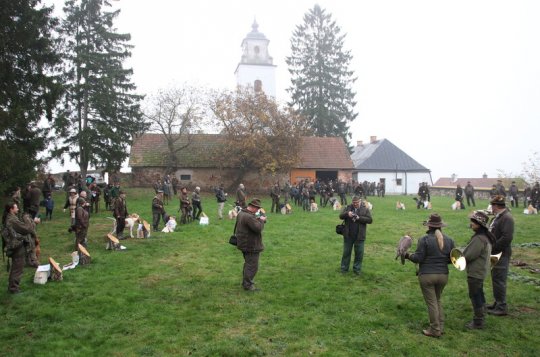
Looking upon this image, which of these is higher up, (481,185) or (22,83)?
(22,83)

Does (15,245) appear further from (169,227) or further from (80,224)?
(169,227)

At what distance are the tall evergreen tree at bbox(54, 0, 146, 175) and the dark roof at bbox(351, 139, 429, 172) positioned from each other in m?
27.4

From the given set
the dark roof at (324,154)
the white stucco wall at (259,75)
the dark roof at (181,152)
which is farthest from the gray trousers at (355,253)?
the white stucco wall at (259,75)

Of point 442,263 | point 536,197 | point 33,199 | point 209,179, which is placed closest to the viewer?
point 442,263

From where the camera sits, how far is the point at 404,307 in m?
7.71

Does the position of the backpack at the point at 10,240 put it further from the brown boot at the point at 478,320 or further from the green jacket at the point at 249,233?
the brown boot at the point at 478,320

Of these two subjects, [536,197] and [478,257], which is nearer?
[478,257]

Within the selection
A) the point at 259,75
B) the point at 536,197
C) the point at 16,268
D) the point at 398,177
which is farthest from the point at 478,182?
the point at 16,268

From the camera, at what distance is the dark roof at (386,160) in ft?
149

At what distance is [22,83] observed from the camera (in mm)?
16562

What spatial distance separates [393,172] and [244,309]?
40.5m

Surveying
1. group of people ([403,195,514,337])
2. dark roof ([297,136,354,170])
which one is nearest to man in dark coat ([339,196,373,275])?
group of people ([403,195,514,337])

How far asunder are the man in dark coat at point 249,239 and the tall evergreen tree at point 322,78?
36103 millimetres

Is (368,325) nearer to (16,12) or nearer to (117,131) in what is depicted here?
(16,12)
